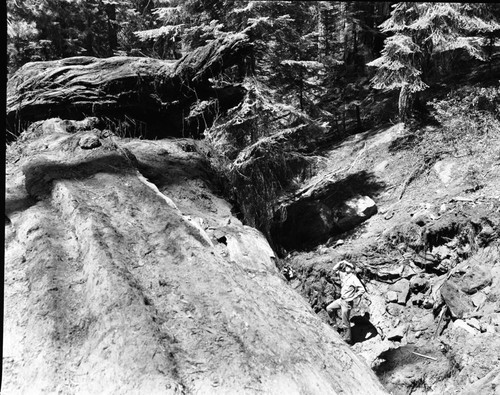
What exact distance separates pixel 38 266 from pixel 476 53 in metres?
12.9

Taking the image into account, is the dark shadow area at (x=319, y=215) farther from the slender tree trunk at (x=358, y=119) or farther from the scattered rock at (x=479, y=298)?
the scattered rock at (x=479, y=298)

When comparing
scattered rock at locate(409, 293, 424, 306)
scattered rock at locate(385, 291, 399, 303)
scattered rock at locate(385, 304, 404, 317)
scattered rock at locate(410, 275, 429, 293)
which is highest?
scattered rock at locate(410, 275, 429, 293)

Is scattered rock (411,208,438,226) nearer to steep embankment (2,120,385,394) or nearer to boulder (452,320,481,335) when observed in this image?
boulder (452,320,481,335)

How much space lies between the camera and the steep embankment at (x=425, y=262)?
23.9 ft

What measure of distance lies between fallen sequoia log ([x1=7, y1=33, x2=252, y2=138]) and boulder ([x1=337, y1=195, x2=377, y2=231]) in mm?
4419

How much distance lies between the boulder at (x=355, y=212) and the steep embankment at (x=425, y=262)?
236mm

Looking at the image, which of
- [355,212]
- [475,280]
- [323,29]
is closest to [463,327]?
[475,280]

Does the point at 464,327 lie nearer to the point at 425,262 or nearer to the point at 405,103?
the point at 425,262

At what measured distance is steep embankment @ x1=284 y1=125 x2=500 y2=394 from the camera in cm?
727

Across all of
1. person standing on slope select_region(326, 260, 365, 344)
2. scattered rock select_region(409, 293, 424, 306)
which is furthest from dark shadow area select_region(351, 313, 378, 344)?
scattered rock select_region(409, 293, 424, 306)

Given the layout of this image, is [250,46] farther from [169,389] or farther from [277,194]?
[169,389]

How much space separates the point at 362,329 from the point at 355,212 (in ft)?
13.4

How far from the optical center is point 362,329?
893cm

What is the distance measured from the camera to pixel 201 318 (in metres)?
4.36
